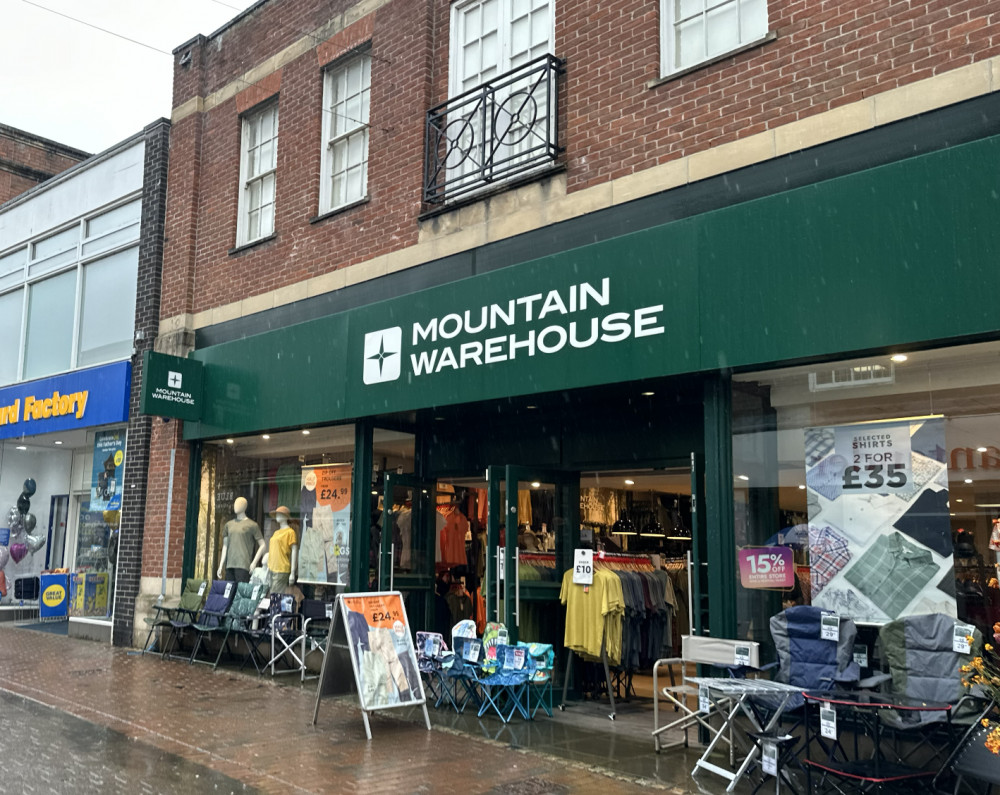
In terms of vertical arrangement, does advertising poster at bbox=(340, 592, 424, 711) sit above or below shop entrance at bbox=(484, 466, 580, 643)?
below

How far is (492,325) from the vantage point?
29.2 feet

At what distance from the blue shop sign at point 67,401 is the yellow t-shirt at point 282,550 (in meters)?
3.67

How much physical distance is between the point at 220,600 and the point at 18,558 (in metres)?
8.24

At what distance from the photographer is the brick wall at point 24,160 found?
20688 millimetres

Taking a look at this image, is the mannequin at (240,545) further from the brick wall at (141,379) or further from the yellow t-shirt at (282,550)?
the brick wall at (141,379)

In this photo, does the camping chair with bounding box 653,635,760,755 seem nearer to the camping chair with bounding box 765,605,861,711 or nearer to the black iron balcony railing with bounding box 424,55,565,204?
the camping chair with bounding box 765,605,861,711

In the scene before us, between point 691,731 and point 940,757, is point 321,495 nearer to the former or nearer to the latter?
point 691,731

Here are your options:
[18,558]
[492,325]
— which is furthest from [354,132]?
[18,558]

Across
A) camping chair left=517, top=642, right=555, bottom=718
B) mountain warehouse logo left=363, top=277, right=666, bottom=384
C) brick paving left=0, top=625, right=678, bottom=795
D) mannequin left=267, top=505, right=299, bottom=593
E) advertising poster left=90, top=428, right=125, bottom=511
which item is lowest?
brick paving left=0, top=625, right=678, bottom=795

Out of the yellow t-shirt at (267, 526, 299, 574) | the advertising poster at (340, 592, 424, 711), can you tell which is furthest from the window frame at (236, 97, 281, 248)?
the advertising poster at (340, 592, 424, 711)

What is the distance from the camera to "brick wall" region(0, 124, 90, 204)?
20.7 m

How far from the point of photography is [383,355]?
1004cm

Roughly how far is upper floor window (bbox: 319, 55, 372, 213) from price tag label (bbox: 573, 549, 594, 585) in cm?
506

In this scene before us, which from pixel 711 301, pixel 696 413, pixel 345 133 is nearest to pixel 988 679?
pixel 711 301
